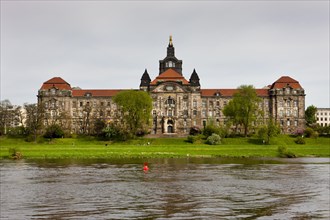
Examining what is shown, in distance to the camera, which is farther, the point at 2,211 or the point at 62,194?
the point at 62,194

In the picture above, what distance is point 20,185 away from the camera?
34.6 metres

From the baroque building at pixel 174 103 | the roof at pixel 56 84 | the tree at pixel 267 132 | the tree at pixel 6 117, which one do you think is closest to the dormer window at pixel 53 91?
the baroque building at pixel 174 103

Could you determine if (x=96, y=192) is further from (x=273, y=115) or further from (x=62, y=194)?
(x=273, y=115)

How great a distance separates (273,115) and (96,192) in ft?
342

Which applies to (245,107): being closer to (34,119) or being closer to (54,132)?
(54,132)

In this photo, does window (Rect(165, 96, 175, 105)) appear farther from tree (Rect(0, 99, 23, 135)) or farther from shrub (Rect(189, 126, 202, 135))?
tree (Rect(0, 99, 23, 135))

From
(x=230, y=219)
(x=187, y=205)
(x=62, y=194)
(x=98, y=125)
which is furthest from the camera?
(x=98, y=125)

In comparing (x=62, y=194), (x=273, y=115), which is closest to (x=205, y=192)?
(x=62, y=194)

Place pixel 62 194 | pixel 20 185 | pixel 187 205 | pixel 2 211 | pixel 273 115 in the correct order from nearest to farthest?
pixel 2 211 < pixel 187 205 < pixel 62 194 < pixel 20 185 < pixel 273 115

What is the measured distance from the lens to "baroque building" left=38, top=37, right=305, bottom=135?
411ft

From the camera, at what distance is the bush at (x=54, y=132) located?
102 metres

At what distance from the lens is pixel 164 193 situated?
3100cm

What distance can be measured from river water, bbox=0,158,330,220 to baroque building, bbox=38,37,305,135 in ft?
255

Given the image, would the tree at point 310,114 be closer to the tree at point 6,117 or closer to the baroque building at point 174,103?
the baroque building at point 174,103
